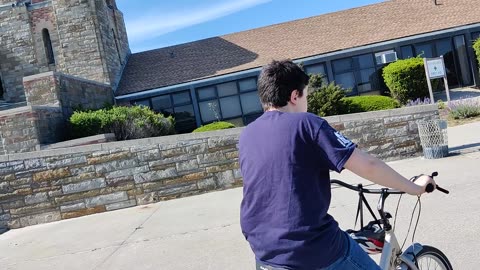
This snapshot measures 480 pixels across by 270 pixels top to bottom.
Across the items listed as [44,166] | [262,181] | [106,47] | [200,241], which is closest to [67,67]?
[106,47]

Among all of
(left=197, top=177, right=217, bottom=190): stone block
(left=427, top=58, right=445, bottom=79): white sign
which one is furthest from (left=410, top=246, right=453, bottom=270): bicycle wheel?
(left=427, top=58, right=445, bottom=79): white sign

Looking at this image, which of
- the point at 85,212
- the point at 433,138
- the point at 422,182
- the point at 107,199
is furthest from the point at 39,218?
the point at 422,182

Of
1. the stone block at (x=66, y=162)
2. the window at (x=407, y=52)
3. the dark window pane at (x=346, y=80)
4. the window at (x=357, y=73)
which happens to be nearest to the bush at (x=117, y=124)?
the stone block at (x=66, y=162)

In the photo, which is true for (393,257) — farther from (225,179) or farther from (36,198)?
(36,198)

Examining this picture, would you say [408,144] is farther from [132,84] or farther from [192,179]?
[132,84]

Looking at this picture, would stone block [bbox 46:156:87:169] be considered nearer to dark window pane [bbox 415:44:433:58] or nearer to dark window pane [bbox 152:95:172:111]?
dark window pane [bbox 152:95:172:111]

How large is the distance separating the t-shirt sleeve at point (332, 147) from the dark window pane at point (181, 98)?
75.8 feet

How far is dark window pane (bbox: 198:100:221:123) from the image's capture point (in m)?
24.9

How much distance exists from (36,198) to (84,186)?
868 millimetres

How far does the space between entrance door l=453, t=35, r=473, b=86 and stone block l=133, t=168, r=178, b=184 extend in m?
21.2

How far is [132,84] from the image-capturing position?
83.1ft

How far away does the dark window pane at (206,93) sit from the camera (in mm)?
25078

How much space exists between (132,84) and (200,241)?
20.1 meters

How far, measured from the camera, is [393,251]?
2834mm
